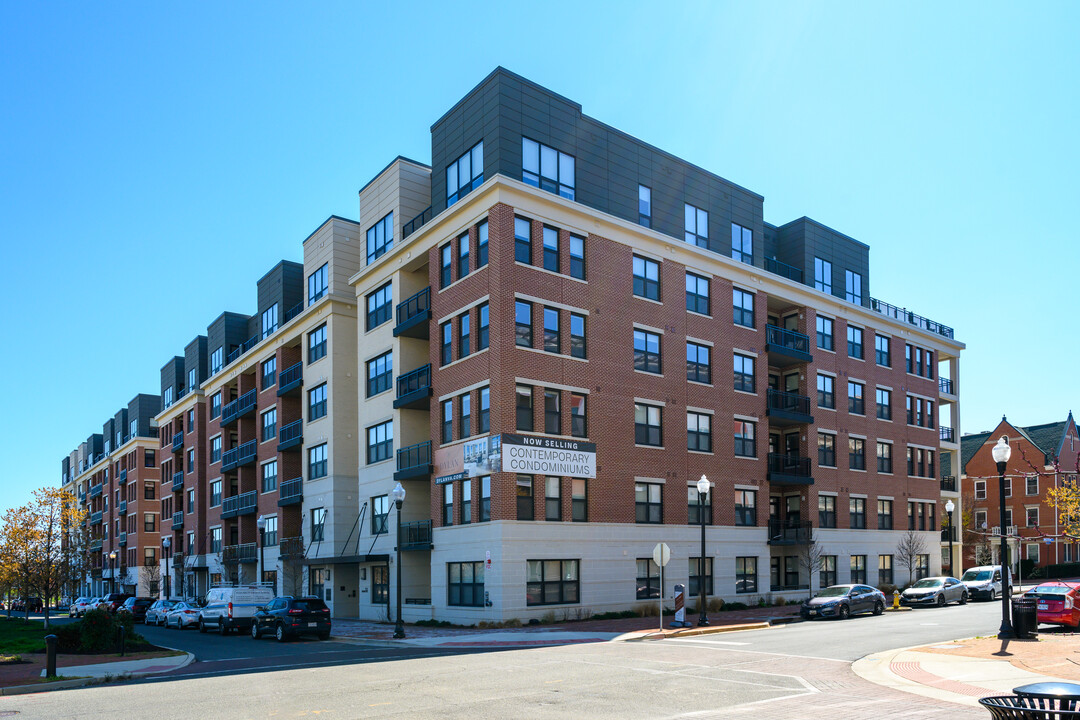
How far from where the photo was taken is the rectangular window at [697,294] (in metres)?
43.0

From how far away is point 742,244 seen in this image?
155ft

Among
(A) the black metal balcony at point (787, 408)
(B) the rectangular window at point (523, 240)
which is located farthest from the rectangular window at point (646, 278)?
(A) the black metal balcony at point (787, 408)

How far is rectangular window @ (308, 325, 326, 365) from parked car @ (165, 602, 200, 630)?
1432 cm

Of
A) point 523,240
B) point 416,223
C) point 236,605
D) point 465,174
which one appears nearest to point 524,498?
point 523,240

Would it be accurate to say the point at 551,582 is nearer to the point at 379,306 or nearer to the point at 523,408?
the point at 523,408

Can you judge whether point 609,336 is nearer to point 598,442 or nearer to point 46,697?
point 598,442

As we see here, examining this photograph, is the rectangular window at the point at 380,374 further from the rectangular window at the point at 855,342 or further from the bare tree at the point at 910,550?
the bare tree at the point at 910,550

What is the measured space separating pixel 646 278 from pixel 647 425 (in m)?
6.69

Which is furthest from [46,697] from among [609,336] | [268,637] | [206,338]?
[206,338]

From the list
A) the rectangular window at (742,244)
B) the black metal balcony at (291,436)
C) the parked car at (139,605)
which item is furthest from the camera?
the parked car at (139,605)

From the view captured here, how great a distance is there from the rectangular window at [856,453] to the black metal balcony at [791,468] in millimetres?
4721

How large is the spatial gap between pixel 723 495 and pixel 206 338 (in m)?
49.1

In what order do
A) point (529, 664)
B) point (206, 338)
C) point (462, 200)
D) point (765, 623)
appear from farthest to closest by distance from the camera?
point (206, 338)
point (462, 200)
point (765, 623)
point (529, 664)

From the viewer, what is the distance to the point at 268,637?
33.6 m
